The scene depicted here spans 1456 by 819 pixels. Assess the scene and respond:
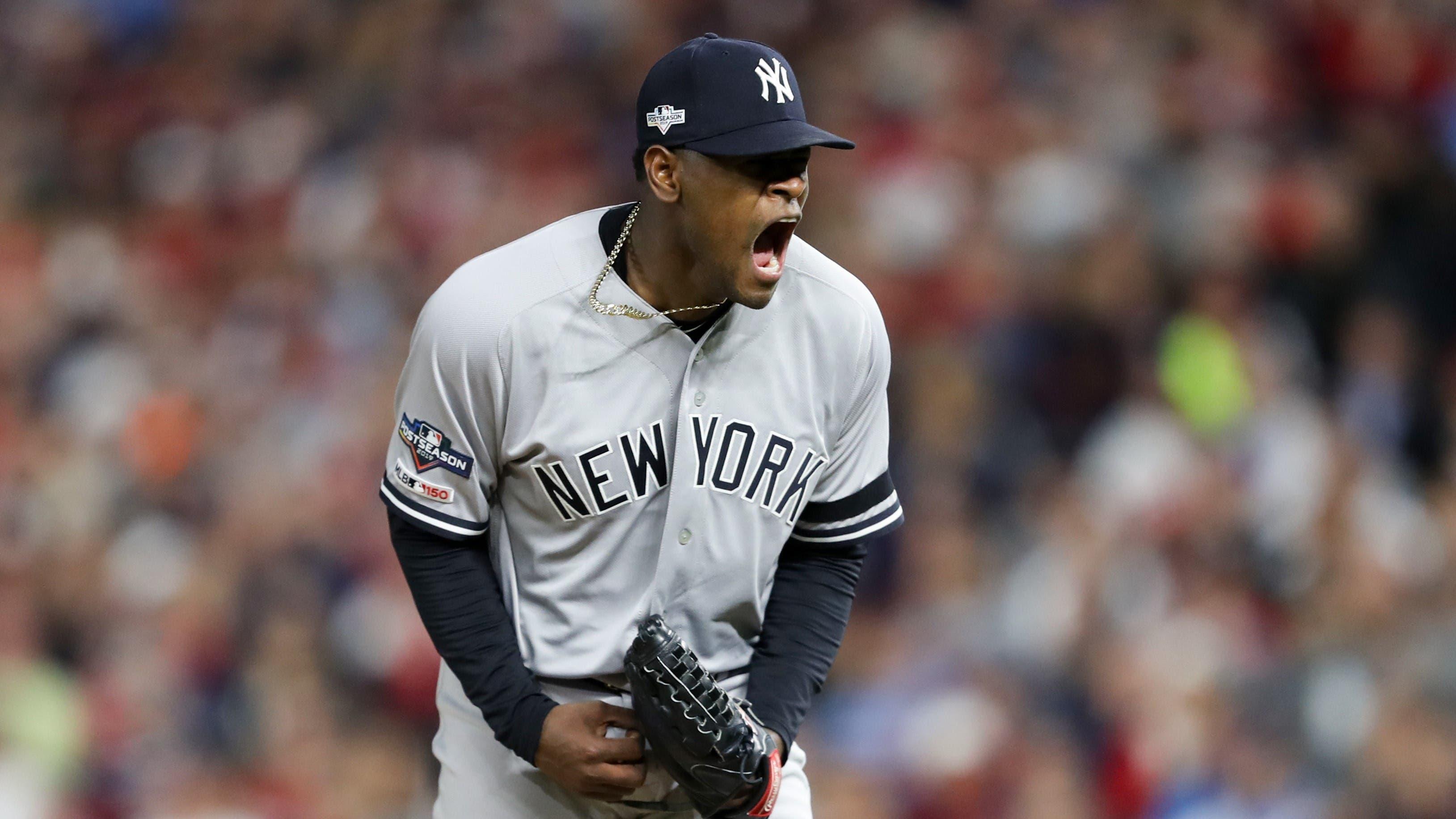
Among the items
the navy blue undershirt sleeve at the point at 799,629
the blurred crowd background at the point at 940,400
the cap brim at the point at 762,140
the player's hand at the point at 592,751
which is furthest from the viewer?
the blurred crowd background at the point at 940,400

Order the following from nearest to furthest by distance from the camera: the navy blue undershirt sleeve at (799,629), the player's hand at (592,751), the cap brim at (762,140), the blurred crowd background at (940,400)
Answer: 1. the cap brim at (762,140)
2. the player's hand at (592,751)
3. the navy blue undershirt sleeve at (799,629)
4. the blurred crowd background at (940,400)

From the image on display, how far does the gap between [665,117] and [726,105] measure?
87 millimetres

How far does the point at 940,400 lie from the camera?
488cm

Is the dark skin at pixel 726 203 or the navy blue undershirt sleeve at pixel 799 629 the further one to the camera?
the navy blue undershirt sleeve at pixel 799 629

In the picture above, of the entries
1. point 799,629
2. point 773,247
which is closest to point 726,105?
point 773,247

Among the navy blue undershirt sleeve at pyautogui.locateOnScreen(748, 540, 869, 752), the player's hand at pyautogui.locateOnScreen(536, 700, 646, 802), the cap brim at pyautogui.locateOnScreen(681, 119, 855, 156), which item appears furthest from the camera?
the navy blue undershirt sleeve at pyautogui.locateOnScreen(748, 540, 869, 752)

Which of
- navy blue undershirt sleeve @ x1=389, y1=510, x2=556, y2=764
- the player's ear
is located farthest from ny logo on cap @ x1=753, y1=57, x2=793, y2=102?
navy blue undershirt sleeve @ x1=389, y1=510, x2=556, y2=764

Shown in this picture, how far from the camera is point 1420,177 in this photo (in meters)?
5.18

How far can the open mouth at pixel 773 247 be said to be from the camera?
197 centimetres

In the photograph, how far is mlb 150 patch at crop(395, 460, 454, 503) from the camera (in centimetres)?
209

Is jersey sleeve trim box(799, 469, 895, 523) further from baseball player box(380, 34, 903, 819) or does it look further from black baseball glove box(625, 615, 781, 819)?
black baseball glove box(625, 615, 781, 819)

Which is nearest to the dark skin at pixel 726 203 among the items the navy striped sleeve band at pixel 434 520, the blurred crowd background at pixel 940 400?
the navy striped sleeve band at pixel 434 520

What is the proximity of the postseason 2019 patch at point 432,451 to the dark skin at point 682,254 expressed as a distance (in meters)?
0.33

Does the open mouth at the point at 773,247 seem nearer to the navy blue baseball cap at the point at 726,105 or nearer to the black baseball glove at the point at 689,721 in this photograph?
the navy blue baseball cap at the point at 726,105
